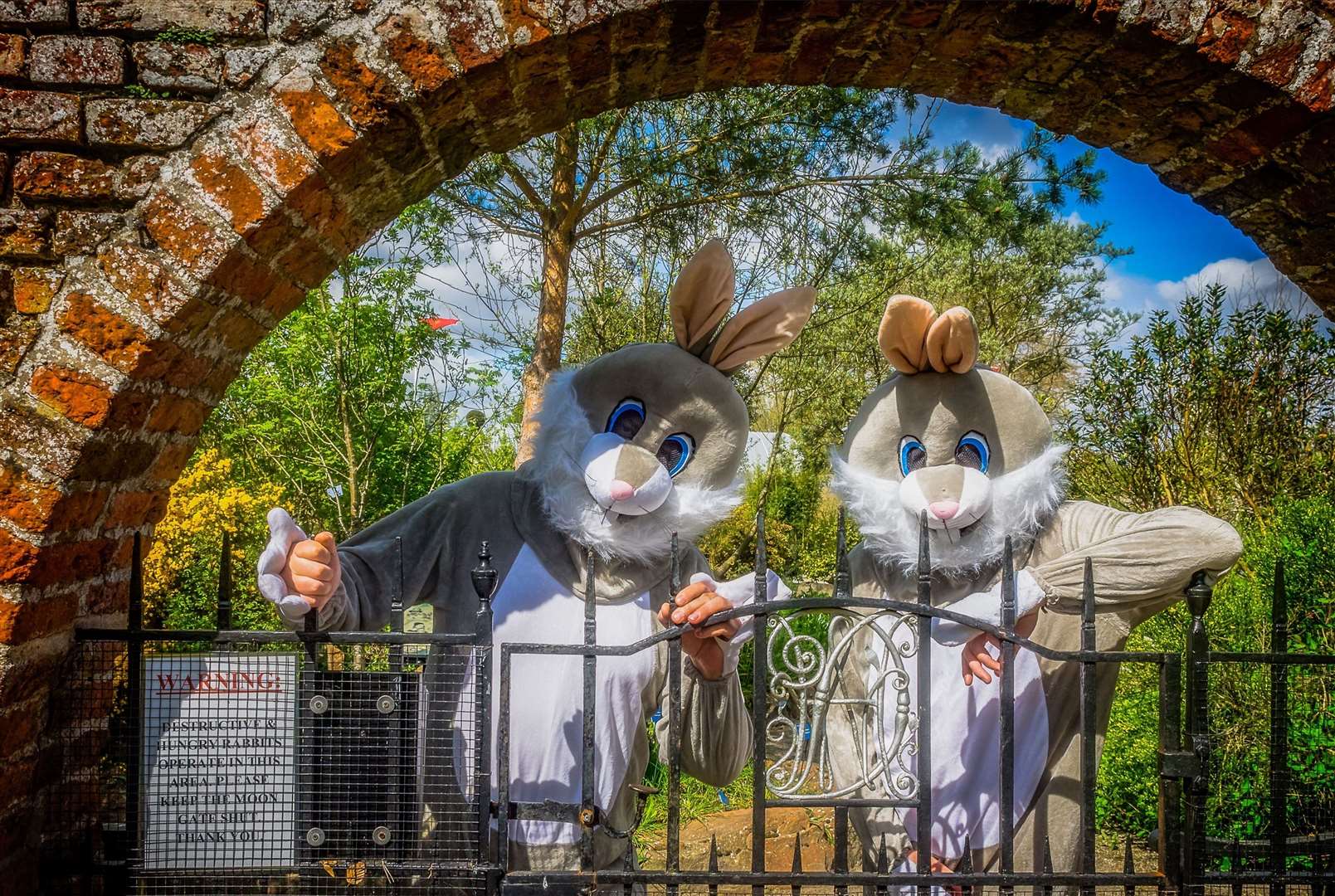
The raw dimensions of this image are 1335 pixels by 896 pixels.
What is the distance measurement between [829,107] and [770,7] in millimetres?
5073

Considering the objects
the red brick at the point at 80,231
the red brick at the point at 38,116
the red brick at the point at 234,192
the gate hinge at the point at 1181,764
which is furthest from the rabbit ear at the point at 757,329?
the red brick at the point at 38,116

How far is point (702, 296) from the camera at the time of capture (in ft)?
10.0

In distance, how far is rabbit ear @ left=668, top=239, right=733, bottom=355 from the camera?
3006 millimetres

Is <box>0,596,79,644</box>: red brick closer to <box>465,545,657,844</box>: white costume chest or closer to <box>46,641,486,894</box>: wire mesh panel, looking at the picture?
<box>46,641,486,894</box>: wire mesh panel

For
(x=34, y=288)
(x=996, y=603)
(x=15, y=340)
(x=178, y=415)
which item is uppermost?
(x=34, y=288)

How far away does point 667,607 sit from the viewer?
2330 mm

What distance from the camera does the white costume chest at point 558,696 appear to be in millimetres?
2676

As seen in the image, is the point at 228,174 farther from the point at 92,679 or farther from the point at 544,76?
the point at 92,679

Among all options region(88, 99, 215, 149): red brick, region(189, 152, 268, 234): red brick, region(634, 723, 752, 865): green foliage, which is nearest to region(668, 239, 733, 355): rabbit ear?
region(189, 152, 268, 234): red brick

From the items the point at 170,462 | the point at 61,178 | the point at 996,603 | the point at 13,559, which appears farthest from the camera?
the point at 996,603

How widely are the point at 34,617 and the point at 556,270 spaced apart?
545 cm

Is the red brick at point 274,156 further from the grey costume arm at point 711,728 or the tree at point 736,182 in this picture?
the tree at point 736,182

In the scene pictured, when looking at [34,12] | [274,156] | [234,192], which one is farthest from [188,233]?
[34,12]

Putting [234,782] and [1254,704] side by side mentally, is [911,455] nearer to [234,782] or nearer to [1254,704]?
[234,782]
